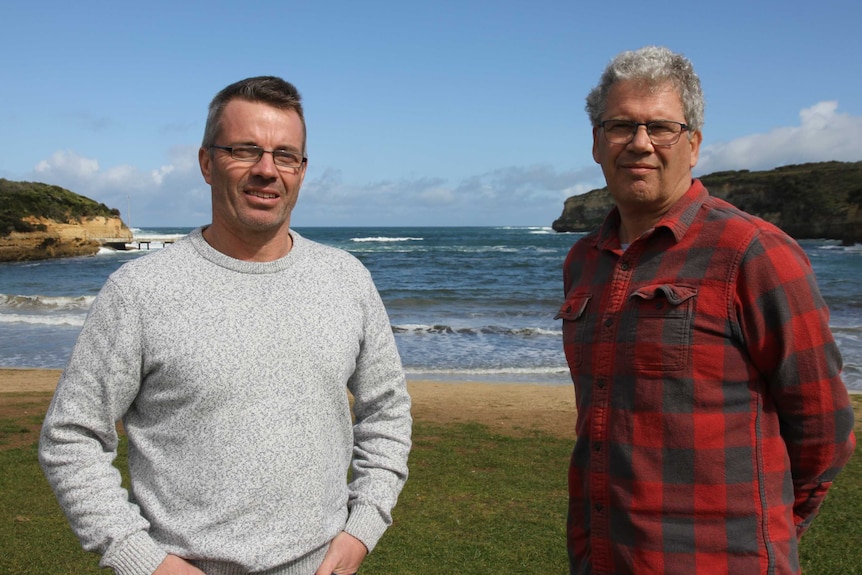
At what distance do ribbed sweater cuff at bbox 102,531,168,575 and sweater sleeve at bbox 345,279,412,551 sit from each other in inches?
21.4

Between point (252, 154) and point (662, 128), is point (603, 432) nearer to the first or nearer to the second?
point (662, 128)

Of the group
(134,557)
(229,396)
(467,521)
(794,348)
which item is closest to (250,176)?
(229,396)

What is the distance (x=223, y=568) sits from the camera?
189 cm

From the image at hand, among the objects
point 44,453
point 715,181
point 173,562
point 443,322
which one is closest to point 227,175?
point 44,453

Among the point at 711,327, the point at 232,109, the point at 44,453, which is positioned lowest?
the point at 44,453

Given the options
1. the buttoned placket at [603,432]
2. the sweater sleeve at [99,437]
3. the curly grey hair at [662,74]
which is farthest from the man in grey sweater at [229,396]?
the curly grey hair at [662,74]

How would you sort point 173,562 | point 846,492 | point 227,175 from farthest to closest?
point 846,492
point 227,175
point 173,562

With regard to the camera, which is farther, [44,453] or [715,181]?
[715,181]

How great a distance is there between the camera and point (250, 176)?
2057mm

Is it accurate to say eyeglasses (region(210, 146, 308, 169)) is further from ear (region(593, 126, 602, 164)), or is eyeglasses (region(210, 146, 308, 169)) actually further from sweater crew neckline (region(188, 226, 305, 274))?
ear (region(593, 126, 602, 164))

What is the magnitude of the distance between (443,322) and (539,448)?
13163 mm

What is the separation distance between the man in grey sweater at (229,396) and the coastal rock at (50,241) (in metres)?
56.9

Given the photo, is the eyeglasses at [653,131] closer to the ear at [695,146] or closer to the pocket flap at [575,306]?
the ear at [695,146]

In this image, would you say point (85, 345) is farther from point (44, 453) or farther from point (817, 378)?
point (817, 378)
